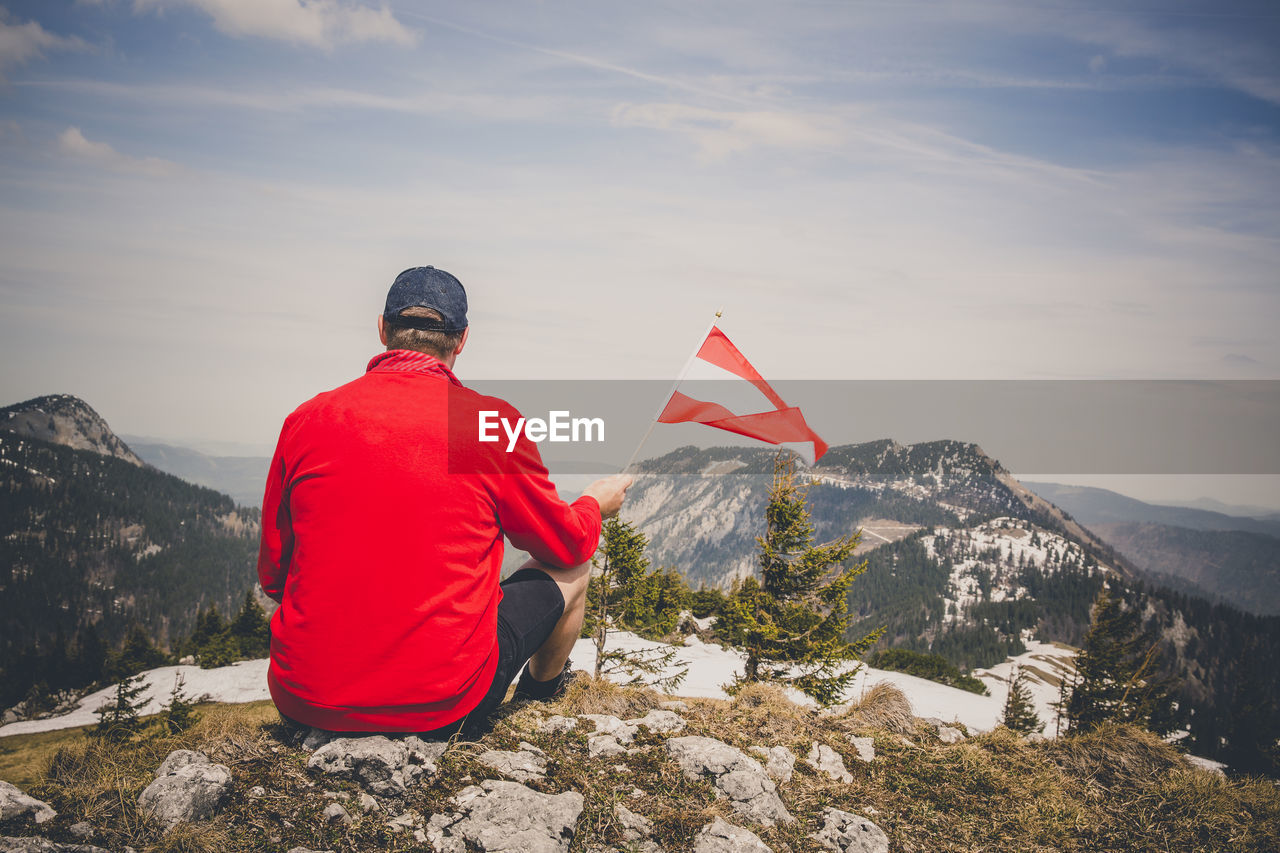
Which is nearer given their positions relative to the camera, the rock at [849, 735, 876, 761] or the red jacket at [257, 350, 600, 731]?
the red jacket at [257, 350, 600, 731]

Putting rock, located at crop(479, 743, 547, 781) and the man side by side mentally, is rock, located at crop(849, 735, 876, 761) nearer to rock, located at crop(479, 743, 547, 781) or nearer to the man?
rock, located at crop(479, 743, 547, 781)

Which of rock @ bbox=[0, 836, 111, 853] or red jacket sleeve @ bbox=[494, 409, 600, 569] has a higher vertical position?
red jacket sleeve @ bbox=[494, 409, 600, 569]

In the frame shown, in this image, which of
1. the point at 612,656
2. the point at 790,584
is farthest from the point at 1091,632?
the point at 612,656

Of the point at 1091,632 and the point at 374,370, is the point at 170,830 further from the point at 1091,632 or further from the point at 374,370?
the point at 1091,632

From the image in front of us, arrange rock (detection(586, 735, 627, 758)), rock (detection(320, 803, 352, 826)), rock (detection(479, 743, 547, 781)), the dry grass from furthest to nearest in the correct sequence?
the dry grass, rock (detection(586, 735, 627, 758)), rock (detection(479, 743, 547, 781)), rock (detection(320, 803, 352, 826))

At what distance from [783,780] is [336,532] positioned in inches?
186

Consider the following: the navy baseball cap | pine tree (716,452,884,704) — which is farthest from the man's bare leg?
pine tree (716,452,884,704)

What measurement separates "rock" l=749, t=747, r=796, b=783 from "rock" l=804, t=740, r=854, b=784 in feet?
0.99

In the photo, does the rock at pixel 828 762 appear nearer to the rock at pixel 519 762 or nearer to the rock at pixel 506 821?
the rock at pixel 519 762

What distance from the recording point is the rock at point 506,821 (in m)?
3.55

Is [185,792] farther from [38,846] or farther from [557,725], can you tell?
[557,725]

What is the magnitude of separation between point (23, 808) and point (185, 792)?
0.75 meters

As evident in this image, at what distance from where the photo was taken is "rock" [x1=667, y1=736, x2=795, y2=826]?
4.89m

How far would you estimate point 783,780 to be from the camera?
5613mm
